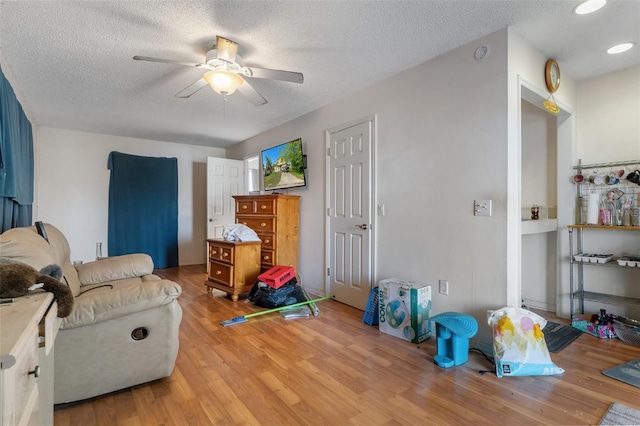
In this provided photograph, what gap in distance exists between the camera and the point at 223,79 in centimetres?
234

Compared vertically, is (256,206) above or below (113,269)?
above

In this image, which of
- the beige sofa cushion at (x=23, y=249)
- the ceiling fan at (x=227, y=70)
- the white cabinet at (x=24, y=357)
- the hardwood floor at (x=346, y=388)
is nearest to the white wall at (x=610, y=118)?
the hardwood floor at (x=346, y=388)

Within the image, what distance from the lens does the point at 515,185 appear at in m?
2.19

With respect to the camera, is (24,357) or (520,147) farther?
(520,147)

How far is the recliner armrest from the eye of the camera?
7.88ft

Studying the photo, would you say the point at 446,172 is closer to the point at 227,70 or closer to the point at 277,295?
the point at 227,70

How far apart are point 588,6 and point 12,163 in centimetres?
442

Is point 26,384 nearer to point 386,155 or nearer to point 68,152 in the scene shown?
point 386,155

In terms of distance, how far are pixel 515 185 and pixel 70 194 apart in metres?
6.01

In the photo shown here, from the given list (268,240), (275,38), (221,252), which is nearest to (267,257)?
(268,240)

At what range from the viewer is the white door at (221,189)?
527cm

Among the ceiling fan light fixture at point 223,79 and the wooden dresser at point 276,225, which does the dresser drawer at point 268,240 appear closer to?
the wooden dresser at point 276,225

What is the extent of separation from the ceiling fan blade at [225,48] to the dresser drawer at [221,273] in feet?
7.40

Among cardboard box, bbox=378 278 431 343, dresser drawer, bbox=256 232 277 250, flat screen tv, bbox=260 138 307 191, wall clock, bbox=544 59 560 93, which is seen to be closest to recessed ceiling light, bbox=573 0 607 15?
wall clock, bbox=544 59 560 93
